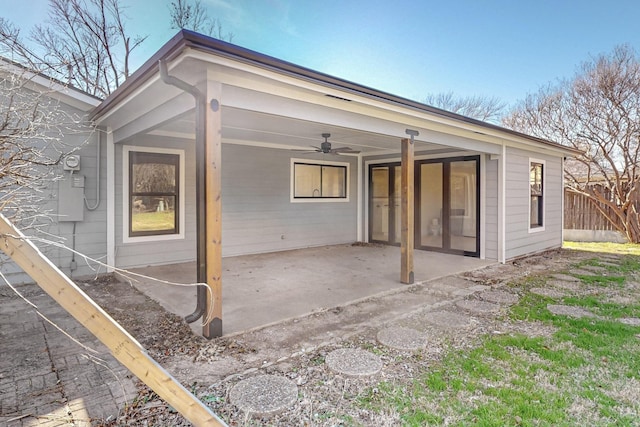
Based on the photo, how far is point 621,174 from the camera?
1078 centimetres

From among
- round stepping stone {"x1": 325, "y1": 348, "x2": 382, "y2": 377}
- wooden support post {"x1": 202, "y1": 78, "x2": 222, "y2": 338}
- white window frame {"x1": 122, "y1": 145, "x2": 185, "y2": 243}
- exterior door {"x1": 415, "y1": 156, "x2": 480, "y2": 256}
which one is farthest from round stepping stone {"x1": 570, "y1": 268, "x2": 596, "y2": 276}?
white window frame {"x1": 122, "y1": 145, "x2": 185, "y2": 243}

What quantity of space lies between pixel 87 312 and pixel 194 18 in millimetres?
14012

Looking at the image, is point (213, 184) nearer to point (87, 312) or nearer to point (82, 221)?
point (87, 312)

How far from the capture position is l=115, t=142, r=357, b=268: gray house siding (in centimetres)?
629

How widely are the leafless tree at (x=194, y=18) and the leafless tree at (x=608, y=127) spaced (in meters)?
11.8

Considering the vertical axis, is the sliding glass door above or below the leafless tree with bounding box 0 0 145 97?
below

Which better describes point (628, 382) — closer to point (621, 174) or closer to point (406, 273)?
point (406, 273)

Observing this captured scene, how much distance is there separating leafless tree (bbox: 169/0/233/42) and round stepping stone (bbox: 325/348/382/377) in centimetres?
1288

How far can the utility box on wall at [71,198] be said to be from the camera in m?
5.22

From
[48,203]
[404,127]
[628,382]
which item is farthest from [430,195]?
[48,203]

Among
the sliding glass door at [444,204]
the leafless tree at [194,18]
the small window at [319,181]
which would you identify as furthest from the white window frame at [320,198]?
the leafless tree at [194,18]

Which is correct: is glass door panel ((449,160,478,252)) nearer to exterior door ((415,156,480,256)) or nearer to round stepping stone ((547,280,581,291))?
exterior door ((415,156,480,256))

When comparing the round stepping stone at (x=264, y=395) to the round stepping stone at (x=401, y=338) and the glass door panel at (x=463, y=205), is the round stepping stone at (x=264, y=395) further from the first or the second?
the glass door panel at (x=463, y=205)

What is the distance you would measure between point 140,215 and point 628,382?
21.5ft
